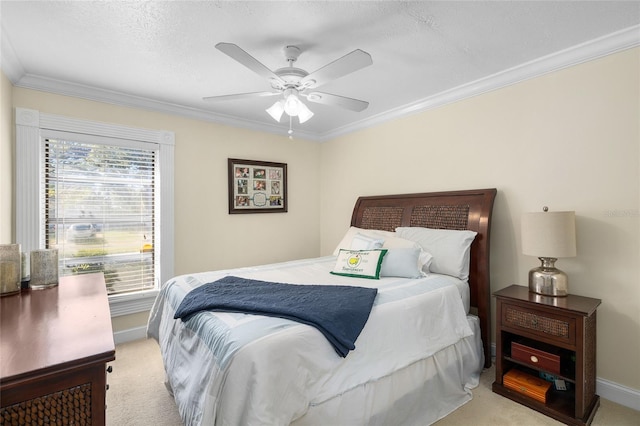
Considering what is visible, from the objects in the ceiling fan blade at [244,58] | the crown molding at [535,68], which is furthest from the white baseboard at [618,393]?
the ceiling fan blade at [244,58]

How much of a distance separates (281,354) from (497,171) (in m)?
2.51

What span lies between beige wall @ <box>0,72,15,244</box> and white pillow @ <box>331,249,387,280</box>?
2.76 meters

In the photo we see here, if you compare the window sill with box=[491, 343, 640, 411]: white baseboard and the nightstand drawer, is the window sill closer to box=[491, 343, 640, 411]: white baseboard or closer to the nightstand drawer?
the nightstand drawer

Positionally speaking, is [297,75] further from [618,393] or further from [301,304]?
[618,393]

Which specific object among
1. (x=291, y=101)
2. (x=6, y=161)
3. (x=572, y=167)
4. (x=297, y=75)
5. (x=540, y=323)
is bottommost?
(x=540, y=323)

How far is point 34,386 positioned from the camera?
2.73ft

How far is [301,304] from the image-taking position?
1.76 metres

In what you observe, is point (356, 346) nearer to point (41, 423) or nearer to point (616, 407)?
point (41, 423)

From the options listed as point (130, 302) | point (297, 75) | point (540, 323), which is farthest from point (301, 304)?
point (130, 302)

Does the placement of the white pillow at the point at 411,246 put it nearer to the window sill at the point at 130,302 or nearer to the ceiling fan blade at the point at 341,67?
the ceiling fan blade at the point at 341,67

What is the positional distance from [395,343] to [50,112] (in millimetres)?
3613

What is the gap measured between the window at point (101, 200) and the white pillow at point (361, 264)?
2.05 metres

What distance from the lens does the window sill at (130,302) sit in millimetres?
3193

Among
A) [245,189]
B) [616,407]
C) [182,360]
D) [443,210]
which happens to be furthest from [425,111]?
[182,360]
